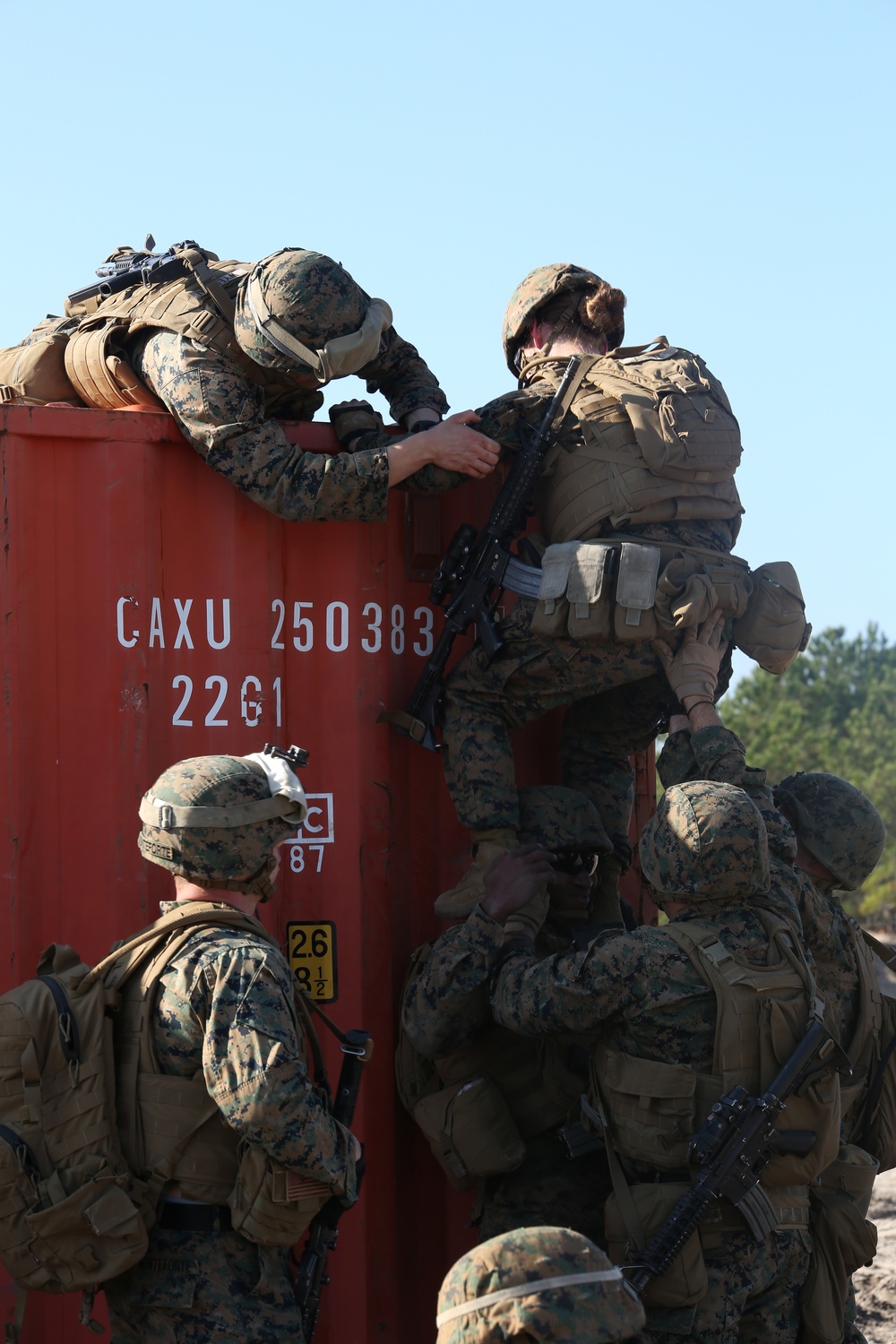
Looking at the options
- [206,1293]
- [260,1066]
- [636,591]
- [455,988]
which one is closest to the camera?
[260,1066]

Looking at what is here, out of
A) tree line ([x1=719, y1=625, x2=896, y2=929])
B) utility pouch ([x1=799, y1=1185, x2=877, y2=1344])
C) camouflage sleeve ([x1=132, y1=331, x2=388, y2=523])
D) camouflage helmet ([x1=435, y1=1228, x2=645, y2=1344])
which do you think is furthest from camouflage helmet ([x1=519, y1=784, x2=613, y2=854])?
tree line ([x1=719, y1=625, x2=896, y2=929])

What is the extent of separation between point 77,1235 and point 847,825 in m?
2.72

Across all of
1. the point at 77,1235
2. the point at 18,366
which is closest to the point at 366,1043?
the point at 77,1235

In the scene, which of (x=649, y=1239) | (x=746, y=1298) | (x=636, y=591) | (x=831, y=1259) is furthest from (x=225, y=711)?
(x=831, y=1259)

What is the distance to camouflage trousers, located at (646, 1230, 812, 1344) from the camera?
12.2ft

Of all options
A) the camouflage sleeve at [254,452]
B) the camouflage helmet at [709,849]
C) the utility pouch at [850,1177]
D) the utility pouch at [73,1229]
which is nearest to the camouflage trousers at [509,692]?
the camouflage sleeve at [254,452]

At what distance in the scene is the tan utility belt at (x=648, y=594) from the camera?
4.48 metres

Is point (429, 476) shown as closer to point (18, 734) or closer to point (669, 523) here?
point (669, 523)

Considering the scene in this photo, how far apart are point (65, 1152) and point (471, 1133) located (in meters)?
1.35

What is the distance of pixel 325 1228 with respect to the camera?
3.52 meters

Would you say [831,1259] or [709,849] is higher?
[709,849]

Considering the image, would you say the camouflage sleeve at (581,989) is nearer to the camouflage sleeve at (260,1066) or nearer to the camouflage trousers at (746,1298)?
the camouflage trousers at (746,1298)

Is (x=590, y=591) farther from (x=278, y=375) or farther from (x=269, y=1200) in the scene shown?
(x=269, y=1200)

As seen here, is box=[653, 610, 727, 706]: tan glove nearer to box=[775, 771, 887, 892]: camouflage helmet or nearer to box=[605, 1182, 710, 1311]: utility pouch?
box=[775, 771, 887, 892]: camouflage helmet
